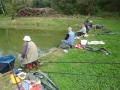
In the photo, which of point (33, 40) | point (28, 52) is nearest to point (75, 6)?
point (33, 40)

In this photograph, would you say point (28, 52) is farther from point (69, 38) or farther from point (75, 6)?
point (75, 6)

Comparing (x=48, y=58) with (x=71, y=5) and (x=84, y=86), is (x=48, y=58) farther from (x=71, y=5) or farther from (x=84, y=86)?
(x=71, y=5)

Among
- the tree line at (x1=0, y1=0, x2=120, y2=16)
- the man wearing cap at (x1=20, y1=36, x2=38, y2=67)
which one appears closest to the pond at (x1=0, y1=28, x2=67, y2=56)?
the man wearing cap at (x1=20, y1=36, x2=38, y2=67)

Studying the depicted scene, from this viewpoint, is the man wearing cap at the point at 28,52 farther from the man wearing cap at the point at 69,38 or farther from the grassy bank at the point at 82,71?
the man wearing cap at the point at 69,38

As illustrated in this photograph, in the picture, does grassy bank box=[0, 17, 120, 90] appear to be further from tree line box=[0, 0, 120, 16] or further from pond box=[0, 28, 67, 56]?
tree line box=[0, 0, 120, 16]

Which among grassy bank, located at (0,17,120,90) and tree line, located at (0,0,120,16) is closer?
grassy bank, located at (0,17,120,90)

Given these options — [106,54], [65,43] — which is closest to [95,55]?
[106,54]

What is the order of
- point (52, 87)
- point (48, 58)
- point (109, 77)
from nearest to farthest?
point (52, 87) → point (109, 77) → point (48, 58)

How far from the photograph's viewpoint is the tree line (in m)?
25.3

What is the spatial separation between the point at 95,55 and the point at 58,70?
7.97 ft

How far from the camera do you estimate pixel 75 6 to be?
28344 mm

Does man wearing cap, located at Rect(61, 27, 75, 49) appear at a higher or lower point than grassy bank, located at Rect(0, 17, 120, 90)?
higher

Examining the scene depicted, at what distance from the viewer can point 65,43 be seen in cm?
884

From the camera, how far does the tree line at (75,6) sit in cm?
2530
